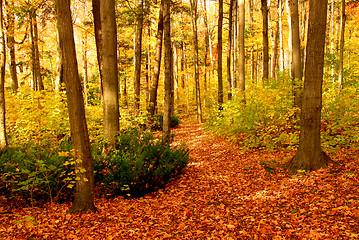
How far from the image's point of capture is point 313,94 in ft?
17.7

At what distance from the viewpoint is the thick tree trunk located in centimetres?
521

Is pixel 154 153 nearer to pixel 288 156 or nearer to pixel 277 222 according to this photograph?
pixel 277 222

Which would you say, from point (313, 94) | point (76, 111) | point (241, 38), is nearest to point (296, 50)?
point (241, 38)

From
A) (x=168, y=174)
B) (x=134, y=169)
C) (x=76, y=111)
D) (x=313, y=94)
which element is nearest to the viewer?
(x=76, y=111)

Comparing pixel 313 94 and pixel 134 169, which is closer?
A: pixel 134 169

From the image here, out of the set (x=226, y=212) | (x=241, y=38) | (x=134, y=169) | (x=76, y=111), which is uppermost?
(x=241, y=38)

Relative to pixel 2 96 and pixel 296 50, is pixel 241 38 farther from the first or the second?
pixel 2 96

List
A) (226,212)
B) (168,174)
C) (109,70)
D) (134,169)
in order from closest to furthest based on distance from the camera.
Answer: (226,212)
(134,169)
(168,174)
(109,70)

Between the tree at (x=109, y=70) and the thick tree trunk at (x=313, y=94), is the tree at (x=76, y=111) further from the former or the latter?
the thick tree trunk at (x=313, y=94)

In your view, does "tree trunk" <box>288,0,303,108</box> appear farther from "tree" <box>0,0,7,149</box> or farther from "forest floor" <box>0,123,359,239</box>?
"tree" <box>0,0,7,149</box>

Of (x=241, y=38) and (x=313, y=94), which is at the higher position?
(x=241, y=38)

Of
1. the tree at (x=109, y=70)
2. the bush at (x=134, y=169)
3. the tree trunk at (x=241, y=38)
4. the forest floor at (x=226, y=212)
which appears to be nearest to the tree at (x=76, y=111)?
the forest floor at (x=226, y=212)

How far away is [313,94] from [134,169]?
4.51 meters

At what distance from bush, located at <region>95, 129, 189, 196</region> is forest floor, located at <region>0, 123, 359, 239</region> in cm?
27
